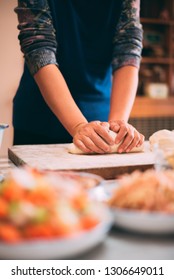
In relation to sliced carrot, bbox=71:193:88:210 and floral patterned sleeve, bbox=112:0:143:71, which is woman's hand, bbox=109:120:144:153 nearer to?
floral patterned sleeve, bbox=112:0:143:71

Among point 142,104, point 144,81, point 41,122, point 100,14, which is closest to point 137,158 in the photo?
point 41,122

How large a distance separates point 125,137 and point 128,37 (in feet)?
1.76

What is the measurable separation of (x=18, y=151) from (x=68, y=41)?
586 mm

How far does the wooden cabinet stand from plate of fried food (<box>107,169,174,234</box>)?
351 centimetres

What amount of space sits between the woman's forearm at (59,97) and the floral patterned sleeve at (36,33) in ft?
0.12

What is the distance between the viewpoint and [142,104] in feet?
13.5

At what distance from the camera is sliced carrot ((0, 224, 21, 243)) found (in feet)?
1.70

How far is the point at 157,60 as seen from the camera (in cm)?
436

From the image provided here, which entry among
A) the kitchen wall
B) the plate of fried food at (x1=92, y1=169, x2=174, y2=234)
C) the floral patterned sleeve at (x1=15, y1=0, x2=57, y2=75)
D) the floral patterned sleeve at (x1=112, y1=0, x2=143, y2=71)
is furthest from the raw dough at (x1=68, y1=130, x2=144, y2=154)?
the kitchen wall

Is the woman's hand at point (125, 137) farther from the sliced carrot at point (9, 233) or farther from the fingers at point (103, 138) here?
the sliced carrot at point (9, 233)

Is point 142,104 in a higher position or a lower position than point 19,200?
lower

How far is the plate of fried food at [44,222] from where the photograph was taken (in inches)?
20.4

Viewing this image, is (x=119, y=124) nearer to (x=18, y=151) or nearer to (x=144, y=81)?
(x=18, y=151)

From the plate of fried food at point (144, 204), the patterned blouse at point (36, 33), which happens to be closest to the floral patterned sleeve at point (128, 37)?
the patterned blouse at point (36, 33)
